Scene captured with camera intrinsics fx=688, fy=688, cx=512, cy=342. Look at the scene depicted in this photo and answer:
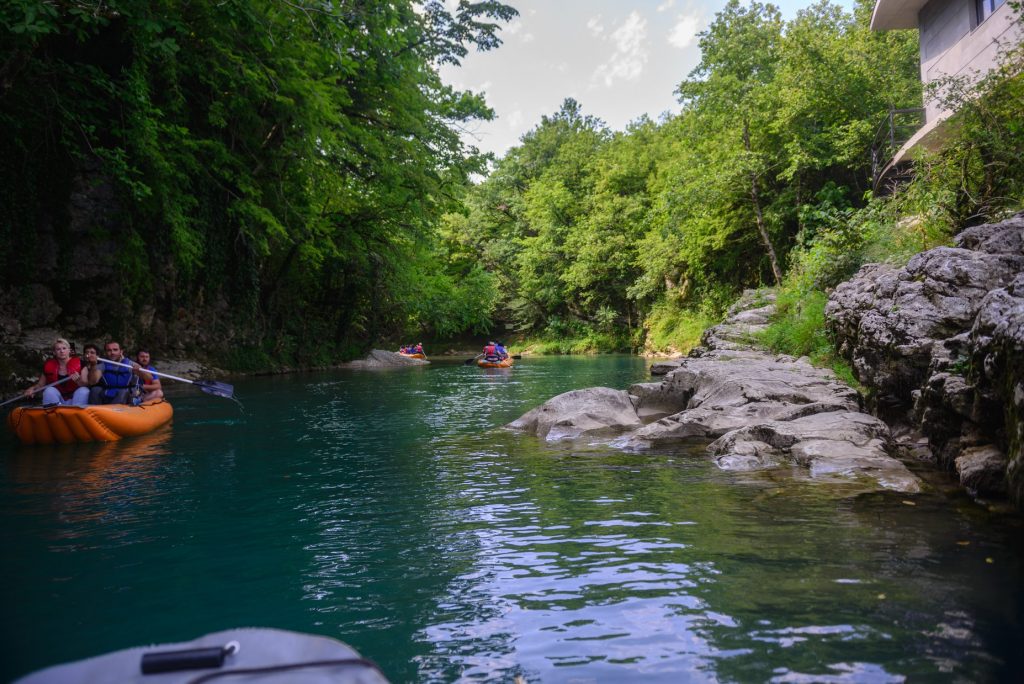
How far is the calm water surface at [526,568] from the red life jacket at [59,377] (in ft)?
8.20

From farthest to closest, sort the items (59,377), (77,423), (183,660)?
(59,377), (77,423), (183,660)

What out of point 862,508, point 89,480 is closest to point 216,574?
point 89,480

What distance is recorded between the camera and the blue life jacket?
1059 centimetres

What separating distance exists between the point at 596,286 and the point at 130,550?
39.1m

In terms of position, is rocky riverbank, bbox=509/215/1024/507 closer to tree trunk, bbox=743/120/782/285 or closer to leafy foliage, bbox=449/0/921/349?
leafy foliage, bbox=449/0/921/349

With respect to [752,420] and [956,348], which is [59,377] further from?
[956,348]

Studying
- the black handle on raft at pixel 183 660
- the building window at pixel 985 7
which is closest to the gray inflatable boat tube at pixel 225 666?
the black handle on raft at pixel 183 660

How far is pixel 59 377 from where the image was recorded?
10273mm

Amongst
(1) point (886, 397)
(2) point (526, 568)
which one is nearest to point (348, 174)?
(1) point (886, 397)

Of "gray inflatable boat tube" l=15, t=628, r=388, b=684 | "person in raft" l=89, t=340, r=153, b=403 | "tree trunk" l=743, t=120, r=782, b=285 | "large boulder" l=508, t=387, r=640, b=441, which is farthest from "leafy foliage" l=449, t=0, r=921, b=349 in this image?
"gray inflatable boat tube" l=15, t=628, r=388, b=684

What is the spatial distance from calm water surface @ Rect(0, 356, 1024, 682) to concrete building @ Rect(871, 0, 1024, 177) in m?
11.8

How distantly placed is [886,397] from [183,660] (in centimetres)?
898

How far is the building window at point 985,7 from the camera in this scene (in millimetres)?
15305

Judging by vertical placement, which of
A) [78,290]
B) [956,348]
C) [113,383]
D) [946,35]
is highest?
[946,35]
